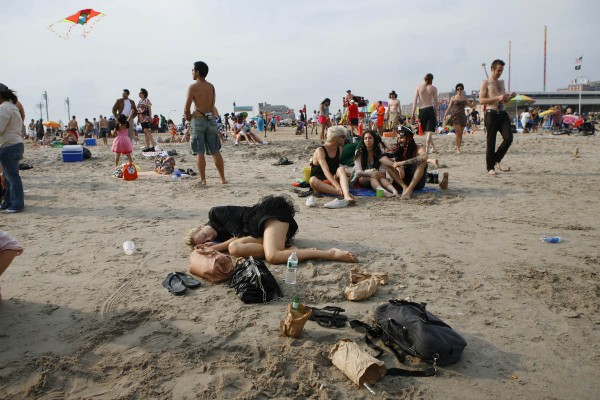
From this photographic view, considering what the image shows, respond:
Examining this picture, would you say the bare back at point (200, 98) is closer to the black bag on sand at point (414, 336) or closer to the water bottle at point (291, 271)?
the water bottle at point (291, 271)

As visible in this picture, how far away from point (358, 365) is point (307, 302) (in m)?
1.03

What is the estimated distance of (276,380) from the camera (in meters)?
2.41

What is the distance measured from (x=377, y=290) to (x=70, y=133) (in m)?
19.3

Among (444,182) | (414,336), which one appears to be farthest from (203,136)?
(414,336)

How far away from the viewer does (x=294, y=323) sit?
2.75m

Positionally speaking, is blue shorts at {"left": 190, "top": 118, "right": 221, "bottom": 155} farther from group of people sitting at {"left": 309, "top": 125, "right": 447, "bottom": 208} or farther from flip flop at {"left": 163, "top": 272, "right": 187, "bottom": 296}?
flip flop at {"left": 163, "top": 272, "right": 187, "bottom": 296}

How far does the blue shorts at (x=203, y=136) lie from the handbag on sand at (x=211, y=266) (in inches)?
164

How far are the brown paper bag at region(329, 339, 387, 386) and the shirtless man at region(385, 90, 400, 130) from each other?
14.7 metres

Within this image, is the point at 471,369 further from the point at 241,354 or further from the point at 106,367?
the point at 106,367

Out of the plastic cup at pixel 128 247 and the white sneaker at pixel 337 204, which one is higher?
the white sneaker at pixel 337 204

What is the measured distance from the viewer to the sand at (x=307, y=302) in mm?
2385

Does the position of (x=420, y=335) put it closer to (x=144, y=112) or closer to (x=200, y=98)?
(x=200, y=98)

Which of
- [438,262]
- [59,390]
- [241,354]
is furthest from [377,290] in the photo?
[59,390]

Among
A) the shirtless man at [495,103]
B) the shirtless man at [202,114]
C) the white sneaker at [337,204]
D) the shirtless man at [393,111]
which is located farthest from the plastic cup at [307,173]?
the shirtless man at [393,111]
